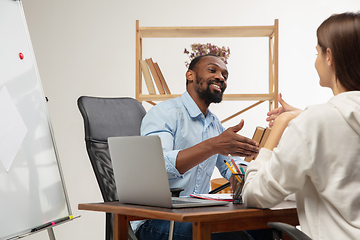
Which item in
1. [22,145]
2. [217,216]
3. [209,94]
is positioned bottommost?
[217,216]

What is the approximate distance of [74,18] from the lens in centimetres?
345

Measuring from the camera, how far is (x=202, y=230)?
2.91 feet

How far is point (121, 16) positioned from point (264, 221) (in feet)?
9.36

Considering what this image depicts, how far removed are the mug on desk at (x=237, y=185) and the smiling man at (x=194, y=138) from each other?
25 cm

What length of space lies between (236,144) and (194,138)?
0.53 metres

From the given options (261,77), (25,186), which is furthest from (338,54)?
(261,77)

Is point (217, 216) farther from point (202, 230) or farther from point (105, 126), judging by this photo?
point (105, 126)

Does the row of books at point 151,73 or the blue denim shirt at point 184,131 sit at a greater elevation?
the row of books at point 151,73

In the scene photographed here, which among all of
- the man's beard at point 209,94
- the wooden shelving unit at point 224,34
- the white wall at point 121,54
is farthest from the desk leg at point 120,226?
the white wall at point 121,54

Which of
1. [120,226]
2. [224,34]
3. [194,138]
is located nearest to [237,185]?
[120,226]

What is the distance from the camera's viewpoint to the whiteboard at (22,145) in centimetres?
146

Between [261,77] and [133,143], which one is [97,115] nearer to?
[133,143]

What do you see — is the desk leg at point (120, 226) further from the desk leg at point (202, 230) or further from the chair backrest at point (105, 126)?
the chair backrest at point (105, 126)

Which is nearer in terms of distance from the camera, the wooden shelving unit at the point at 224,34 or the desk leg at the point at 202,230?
the desk leg at the point at 202,230
